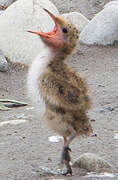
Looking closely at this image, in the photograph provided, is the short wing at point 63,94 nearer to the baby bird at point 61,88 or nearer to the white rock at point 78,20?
the baby bird at point 61,88

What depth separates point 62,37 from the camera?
5109 mm

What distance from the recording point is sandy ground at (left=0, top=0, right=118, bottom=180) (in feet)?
18.0

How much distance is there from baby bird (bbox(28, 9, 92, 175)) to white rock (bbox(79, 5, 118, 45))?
665 centimetres

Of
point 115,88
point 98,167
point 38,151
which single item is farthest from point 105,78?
point 98,167

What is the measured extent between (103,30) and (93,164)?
671cm

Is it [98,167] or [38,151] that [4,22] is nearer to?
[38,151]

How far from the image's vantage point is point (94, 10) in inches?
540

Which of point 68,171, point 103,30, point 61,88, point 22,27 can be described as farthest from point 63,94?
point 103,30

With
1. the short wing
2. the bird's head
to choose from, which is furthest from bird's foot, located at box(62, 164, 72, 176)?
the bird's head

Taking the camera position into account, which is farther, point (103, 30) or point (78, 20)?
point (78, 20)

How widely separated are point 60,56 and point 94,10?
8783 millimetres

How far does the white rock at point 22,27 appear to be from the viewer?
1080 centimetres

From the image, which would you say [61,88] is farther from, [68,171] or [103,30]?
[103,30]

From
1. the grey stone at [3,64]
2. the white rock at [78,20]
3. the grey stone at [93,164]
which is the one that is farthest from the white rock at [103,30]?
the grey stone at [93,164]
